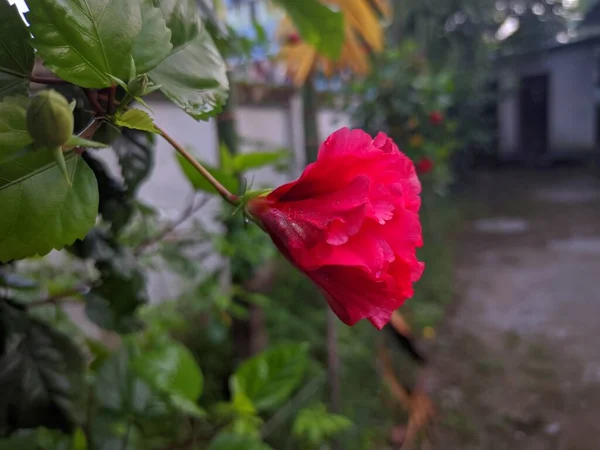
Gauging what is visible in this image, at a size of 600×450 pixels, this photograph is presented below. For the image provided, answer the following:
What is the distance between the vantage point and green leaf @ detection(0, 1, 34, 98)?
0.26 meters

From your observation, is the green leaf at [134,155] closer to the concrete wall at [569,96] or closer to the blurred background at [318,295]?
the blurred background at [318,295]

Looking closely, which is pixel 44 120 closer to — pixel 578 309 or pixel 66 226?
pixel 66 226

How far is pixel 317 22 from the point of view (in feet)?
2.30

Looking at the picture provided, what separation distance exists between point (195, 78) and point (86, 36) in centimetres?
8

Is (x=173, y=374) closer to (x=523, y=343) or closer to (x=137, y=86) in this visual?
(x=137, y=86)

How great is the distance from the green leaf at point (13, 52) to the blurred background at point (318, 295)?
5.5 inches

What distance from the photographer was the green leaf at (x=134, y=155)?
0.47m

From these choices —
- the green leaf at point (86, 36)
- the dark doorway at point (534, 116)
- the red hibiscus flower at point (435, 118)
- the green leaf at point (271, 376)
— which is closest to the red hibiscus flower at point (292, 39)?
the red hibiscus flower at point (435, 118)

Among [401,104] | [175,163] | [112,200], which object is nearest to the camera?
[112,200]

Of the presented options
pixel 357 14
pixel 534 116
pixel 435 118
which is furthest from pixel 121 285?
pixel 534 116

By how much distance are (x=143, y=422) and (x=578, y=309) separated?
2.43 m

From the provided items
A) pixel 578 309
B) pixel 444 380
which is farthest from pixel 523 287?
pixel 444 380

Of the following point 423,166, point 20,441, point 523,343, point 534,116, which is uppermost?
point 20,441

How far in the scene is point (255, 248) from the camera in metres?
1.03
